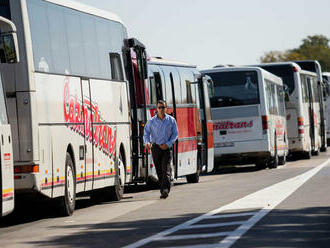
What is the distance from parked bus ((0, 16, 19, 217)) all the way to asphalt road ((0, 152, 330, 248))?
51cm

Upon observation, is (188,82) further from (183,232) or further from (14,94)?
(183,232)

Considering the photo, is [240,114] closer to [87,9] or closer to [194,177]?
[194,177]

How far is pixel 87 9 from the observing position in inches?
809

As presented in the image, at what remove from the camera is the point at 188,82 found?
2939 cm

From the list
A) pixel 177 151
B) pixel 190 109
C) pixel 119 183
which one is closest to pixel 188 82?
pixel 190 109

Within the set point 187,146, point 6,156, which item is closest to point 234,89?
point 187,146

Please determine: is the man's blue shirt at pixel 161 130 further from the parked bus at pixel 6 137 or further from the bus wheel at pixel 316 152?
the bus wheel at pixel 316 152

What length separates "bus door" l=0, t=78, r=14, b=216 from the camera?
1453 centimetres

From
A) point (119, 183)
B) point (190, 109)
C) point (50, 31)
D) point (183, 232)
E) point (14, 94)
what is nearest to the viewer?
point (183, 232)

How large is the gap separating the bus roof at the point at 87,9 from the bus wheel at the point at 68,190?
2658 mm

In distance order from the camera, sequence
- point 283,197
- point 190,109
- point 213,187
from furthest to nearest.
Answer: point 190,109 → point 213,187 → point 283,197

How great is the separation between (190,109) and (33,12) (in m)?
12.4

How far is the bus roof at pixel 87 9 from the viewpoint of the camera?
62.3 ft

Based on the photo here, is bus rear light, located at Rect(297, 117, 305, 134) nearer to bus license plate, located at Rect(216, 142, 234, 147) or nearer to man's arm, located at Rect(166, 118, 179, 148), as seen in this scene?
bus license plate, located at Rect(216, 142, 234, 147)
